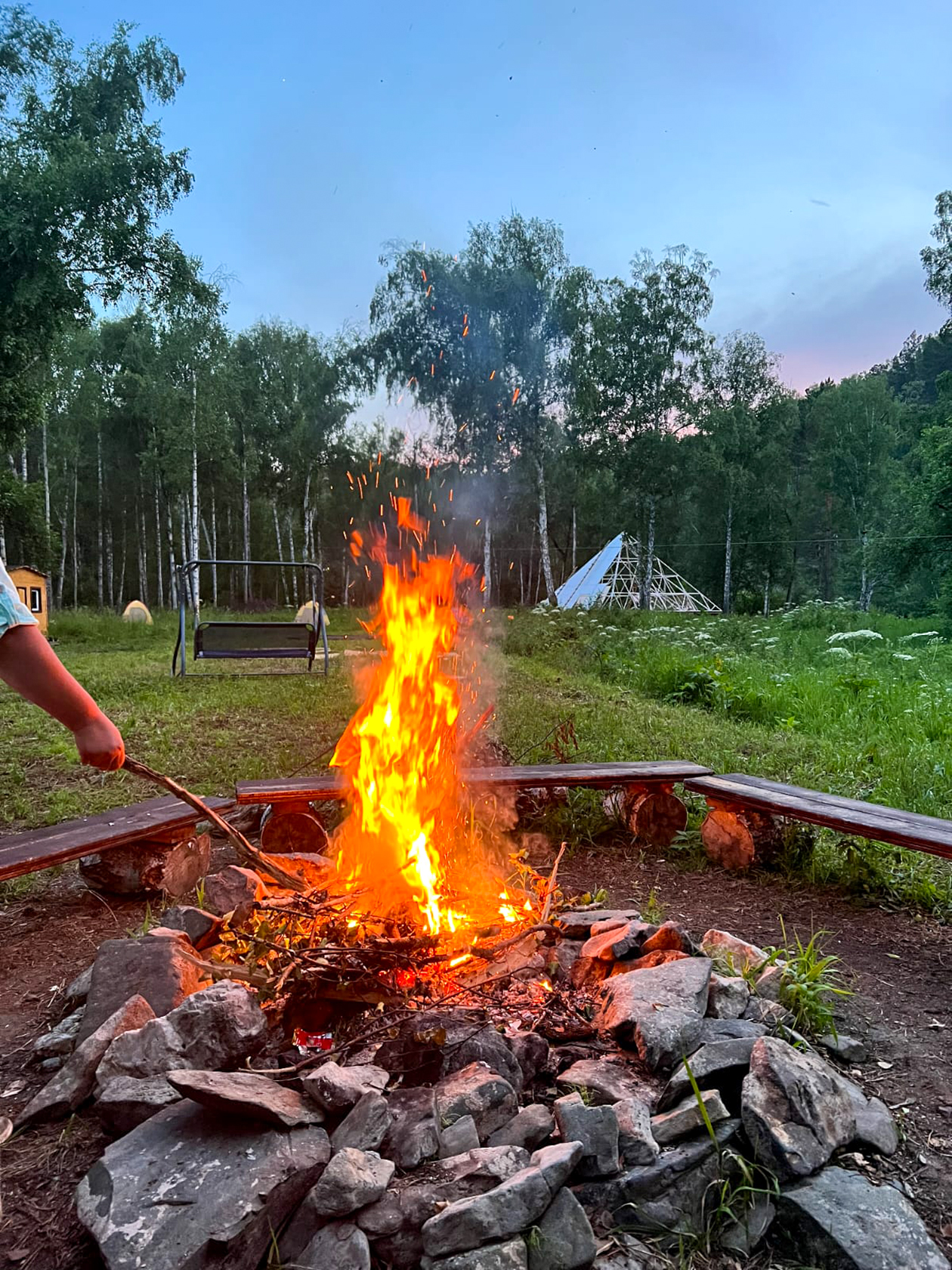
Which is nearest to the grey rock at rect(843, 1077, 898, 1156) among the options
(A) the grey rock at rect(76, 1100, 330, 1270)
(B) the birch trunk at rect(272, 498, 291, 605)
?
(A) the grey rock at rect(76, 1100, 330, 1270)

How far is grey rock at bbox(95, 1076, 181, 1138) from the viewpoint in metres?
1.83

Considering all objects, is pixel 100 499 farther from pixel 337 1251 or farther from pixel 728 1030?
pixel 337 1251

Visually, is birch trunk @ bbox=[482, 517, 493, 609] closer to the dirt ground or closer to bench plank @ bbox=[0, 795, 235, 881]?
the dirt ground

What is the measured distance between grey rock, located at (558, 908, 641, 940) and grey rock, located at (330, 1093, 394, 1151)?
120 centimetres

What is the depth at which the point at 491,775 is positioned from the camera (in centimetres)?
418

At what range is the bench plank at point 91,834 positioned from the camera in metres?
2.93

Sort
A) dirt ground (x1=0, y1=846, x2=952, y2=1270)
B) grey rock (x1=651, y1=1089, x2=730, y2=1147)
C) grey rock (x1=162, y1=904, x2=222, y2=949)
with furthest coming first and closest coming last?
grey rock (x1=162, y1=904, x2=222, y2=949) < grey rock (x1=651, y1=1089, x2=730, y2=1147) < dirt ground (x1=0, y1=846, x2=952, y2=1270)

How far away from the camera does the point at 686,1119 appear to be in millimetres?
1831

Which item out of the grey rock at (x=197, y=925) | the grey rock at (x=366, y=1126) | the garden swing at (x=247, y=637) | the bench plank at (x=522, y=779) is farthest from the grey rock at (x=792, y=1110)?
the garden swing at (x=247, y=637)

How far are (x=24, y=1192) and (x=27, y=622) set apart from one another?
129 cm

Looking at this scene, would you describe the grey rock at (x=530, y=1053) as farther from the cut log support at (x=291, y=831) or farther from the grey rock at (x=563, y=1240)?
the cut log support at (x=291, y=831)

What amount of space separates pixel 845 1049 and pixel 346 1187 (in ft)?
5.03

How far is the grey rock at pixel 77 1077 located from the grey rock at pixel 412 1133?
0.81m

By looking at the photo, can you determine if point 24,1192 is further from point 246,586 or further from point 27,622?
point 246,586
